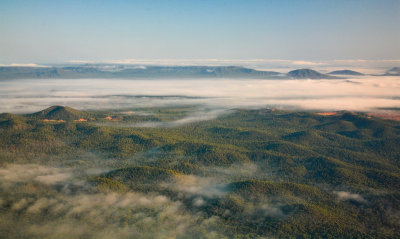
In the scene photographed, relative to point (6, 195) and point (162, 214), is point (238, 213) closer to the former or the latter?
point (162, 214)

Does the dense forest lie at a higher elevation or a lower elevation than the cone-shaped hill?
lower

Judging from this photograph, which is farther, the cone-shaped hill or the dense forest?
the cone-shaped hill

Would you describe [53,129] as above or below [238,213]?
above

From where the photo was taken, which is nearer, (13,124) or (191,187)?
(191,187)

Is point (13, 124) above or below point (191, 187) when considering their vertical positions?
above

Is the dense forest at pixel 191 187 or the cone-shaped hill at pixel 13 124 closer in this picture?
the dense forest at pixel 191 187

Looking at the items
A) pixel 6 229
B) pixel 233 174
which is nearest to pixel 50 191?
pixel 6 229

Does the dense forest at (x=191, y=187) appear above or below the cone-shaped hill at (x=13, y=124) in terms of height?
below

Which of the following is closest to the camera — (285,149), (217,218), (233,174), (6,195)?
(217,218)
